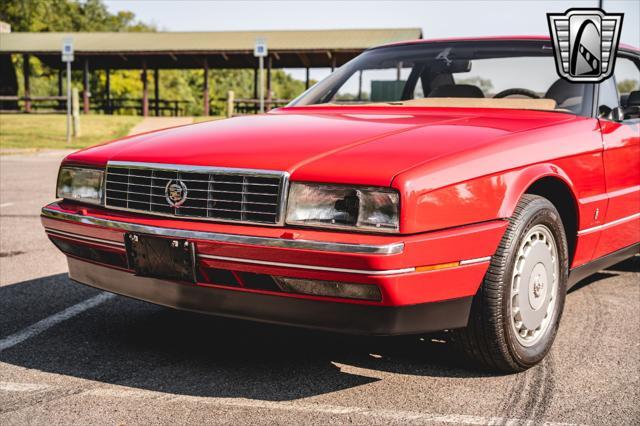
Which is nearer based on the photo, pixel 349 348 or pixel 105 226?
pixel 105 226

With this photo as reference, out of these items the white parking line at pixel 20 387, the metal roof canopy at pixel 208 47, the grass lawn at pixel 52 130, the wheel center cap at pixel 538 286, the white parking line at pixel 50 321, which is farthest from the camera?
the metal roof canopy at pixel 208 47

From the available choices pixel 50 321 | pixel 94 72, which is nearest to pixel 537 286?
pixel 50 321

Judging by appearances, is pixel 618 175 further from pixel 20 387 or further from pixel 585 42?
pixel 20 387

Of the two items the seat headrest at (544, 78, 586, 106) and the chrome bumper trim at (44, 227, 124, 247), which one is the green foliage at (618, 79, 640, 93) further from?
the chrome bumper trim at (44, 227, 124, 247)

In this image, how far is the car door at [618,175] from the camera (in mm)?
3939

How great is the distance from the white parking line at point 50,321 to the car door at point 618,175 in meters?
2.70

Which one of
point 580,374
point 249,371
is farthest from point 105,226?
point 580,374

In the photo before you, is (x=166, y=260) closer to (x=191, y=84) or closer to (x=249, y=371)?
(x=249, y=371)

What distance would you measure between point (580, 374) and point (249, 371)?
1370 millimetres

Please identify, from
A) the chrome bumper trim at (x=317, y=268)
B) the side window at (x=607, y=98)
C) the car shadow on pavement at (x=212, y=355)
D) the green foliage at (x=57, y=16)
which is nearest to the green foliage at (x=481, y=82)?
Result: the side window at (x=607, y=98)

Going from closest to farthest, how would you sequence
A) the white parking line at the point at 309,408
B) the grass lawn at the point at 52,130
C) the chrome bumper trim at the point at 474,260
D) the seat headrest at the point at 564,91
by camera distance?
the white parking line at the point at 309,408 < the chrome bumper trim at the point at 474,260 < the seat headrest at the point at 564,91 < the grass lawn at the point at 52,130

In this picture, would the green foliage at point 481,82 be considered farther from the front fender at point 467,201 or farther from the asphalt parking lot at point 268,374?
the asphalt parking lot at point 268,374

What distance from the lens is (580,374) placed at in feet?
10.6

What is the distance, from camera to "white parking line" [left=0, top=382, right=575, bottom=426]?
8.91 ft
